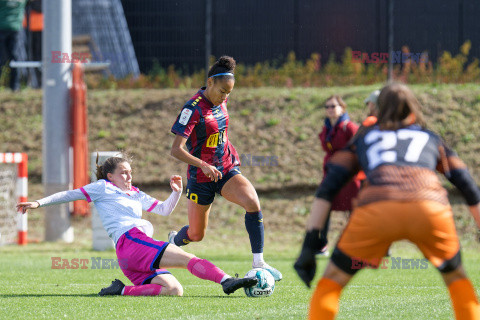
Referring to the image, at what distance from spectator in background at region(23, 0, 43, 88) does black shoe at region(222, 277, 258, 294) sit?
14.0m

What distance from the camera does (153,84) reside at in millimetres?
19375

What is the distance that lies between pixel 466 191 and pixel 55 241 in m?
10.4

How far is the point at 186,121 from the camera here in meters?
7.71

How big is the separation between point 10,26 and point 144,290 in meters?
11.4

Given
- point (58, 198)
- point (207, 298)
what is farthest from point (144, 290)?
point (58, 198)

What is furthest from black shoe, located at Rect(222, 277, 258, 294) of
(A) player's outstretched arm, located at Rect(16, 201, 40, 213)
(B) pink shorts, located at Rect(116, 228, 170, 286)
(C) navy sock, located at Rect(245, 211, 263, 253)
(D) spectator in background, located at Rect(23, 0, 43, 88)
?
(D) spectator in background, located at Rect(23, 0, 43, 88)

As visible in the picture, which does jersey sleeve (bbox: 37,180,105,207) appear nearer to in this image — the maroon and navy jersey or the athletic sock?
the maroon and navy jersey

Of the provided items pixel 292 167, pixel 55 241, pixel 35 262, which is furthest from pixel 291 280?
pixel 292 167

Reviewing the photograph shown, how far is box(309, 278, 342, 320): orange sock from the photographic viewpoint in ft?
12.9

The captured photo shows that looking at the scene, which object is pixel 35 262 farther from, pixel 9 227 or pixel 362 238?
pixel 362 238

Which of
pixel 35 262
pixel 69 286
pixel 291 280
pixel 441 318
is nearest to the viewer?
pixel 441 318

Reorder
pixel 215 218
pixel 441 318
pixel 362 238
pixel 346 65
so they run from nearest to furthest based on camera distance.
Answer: pixel 362 238 < pixel 441 318 < pixel 215 218 < pixel 346 65

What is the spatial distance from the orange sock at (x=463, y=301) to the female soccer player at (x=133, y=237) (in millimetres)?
2859

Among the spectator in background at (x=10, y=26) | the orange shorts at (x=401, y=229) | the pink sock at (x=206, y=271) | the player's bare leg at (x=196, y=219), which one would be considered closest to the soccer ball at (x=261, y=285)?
the pink sock at (x=206, y=271)
